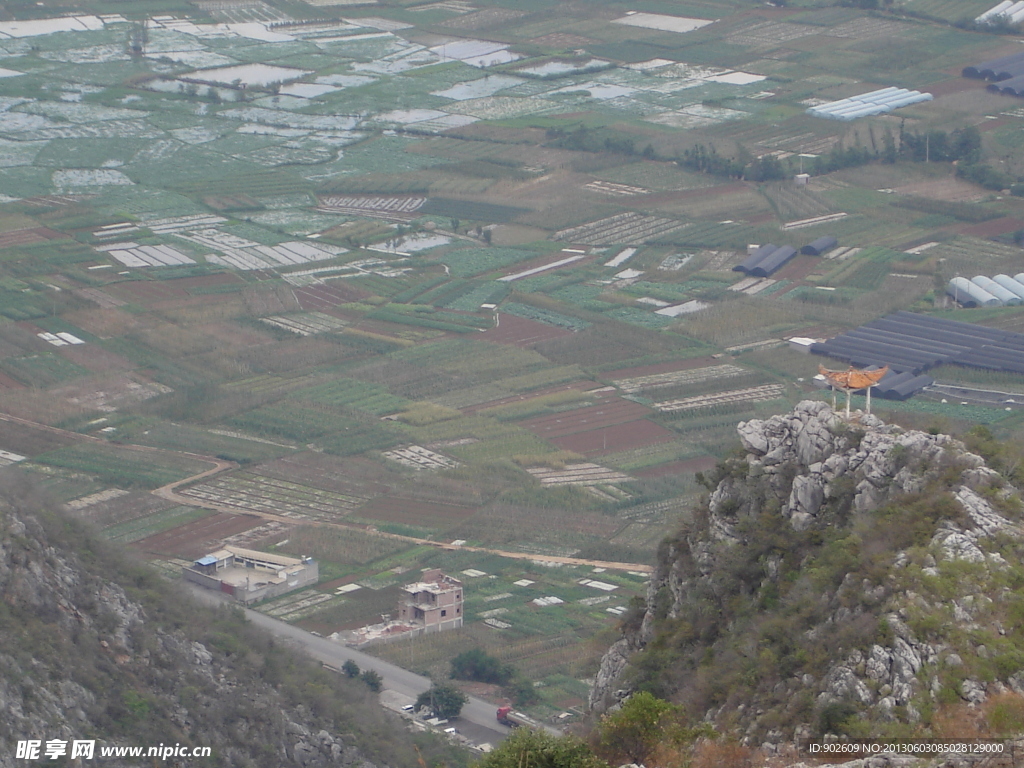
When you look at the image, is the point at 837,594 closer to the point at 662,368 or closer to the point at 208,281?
the point at 662,368

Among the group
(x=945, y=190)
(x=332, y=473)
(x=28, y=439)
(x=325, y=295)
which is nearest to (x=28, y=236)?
(x=325, y=295)

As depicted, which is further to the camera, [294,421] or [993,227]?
[993,227]

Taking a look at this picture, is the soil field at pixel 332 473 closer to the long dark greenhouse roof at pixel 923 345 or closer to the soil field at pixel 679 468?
the soil field at pixel 679 468

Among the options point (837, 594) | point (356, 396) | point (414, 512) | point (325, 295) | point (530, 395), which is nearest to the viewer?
point (837, 594)

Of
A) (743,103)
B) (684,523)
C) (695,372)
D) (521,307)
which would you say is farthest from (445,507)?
(743,103)

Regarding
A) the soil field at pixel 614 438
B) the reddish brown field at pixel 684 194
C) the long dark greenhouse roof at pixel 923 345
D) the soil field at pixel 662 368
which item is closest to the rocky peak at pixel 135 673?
the soil field at pixel 614 438

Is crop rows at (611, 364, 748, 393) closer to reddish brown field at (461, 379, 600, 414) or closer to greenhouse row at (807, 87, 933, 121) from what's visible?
reddish brown field at (461, 379, 600, 414)
